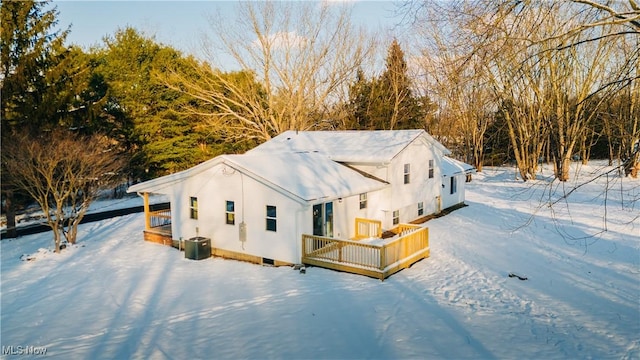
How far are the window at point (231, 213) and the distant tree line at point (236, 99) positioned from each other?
7146mm

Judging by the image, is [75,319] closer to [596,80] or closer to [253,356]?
[253,356]

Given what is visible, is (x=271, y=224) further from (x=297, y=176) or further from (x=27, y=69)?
(x=27, y=69)

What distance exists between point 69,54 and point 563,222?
27607 mm

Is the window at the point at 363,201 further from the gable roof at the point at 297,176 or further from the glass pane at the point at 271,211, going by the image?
the glass pane at the point at 271,211

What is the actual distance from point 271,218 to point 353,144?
847cm

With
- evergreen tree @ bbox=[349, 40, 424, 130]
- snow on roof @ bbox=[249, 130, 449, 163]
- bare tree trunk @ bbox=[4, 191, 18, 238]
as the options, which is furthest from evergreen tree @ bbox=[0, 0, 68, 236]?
evergreen tree @ bbox=[349, 40, 424, 130]

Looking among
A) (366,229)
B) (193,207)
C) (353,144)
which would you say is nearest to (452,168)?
(353,144)

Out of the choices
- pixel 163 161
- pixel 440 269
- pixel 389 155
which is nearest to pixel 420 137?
pixel 389 155

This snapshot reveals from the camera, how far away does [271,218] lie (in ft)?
50.0

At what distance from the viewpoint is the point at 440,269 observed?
14.4 m

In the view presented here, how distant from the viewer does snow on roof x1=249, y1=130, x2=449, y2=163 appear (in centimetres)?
1994

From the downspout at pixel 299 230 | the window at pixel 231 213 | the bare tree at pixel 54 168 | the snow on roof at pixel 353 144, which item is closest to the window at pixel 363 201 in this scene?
the snow on roof at pixel 353 144

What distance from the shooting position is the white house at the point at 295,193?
1509cm

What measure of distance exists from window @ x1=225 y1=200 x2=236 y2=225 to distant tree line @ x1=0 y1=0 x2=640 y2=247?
23.4 feet
